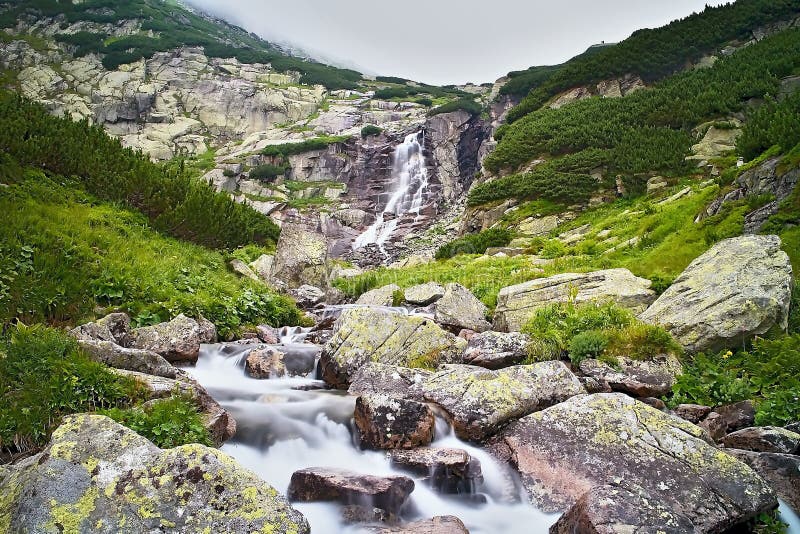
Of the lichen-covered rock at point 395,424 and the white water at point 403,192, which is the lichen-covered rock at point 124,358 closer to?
the lichen-covered rock at point 395,424

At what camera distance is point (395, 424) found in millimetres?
6461

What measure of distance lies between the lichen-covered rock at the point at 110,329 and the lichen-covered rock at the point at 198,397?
256 cm

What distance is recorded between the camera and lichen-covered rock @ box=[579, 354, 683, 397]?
7.95 meters

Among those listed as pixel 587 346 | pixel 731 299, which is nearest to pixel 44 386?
pixel 587 346

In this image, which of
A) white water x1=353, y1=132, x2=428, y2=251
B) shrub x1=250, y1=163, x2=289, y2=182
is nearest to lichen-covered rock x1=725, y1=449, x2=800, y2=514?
white water x1=353, y1=132, x2=428, y2=251

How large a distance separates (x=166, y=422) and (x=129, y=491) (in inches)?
60.3

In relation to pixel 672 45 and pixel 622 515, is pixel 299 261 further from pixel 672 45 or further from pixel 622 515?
pixel 672 45

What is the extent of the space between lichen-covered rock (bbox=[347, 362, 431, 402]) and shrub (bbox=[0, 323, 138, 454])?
3.51 m

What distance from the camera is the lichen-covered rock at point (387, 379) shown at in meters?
7.84

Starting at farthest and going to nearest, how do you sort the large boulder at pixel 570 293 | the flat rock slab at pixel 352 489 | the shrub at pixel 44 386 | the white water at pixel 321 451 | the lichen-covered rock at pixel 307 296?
the lichen-covered rock at pixel 307 296
the large boulder at pixel 570 293
the white water at pixel 321 451
the flat rock slab at pixel 352 489
the shrub at pixel 44 386

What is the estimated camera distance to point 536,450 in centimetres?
617

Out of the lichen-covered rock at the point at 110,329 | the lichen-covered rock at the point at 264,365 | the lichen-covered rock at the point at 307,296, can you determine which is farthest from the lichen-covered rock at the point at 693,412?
the lichen-covered rock at the point at 307,296

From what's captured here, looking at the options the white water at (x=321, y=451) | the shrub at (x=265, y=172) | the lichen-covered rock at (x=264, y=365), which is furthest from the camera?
the shrub at (x=265, y=172)

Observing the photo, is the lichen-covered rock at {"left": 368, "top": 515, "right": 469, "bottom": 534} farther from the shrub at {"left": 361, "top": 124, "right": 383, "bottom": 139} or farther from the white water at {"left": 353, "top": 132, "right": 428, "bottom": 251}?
the shrub at {"left": 361, "top": 124, "right": 383, "bottom": 139}
